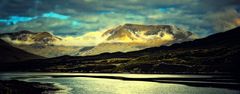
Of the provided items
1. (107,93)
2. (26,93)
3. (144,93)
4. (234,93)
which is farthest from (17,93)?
(234,93)

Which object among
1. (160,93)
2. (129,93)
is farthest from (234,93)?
(129,93)

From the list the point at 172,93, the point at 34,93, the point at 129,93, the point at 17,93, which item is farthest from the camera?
the point at 129,93

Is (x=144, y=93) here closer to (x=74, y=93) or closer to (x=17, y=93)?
(x=74, y=93)

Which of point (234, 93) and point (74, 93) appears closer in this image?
point (234, 93)

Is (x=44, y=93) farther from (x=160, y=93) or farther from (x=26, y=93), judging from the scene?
(x=160, y=93)

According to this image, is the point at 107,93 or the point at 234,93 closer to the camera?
the point at 234,93

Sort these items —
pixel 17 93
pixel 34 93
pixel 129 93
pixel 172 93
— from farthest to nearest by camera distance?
pixel 129 93, pixel 172 93, pixel 34 93, pixel 17 93

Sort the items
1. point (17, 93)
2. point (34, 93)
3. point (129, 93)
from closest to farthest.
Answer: point (17, 93)
point (34, 93)
point (129, 93)

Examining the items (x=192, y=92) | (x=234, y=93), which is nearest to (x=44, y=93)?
(x=192, y=92)
